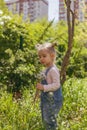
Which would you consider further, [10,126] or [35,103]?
[35,103]

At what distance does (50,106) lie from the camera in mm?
3604

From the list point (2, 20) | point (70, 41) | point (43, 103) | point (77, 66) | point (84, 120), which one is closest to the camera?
point (43, 103)

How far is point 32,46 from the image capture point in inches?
303

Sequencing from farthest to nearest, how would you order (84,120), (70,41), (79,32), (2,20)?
(79,32), (2,20), (70,41), (84,120)

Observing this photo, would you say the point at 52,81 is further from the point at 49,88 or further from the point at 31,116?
the point at 31,116

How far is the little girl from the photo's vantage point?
3.57 meters

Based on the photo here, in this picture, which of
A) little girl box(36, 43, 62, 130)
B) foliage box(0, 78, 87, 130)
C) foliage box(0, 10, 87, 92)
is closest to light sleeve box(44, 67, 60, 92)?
little girl box(36, 43, 62, 130)

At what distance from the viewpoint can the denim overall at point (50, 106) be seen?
360 centimetres

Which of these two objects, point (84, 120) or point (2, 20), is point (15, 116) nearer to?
point (84, 120)

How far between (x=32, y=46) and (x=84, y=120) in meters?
3.82

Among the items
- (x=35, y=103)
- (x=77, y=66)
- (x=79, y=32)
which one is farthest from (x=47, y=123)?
(x=79, y=32)

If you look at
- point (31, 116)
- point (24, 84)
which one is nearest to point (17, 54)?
point (24, 84)

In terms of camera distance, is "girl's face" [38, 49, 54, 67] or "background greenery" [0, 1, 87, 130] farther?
"background greenery" [0, 1, 87, 130]

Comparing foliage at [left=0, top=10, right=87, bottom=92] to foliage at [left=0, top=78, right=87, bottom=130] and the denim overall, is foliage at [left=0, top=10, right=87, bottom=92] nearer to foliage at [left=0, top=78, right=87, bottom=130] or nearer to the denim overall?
foliage at [left=0, top=78, right=87, bottom=130]
